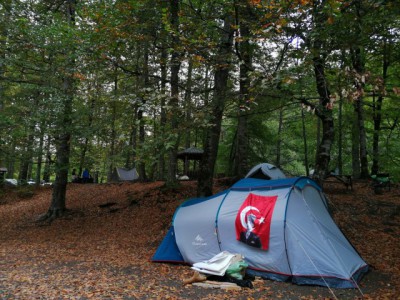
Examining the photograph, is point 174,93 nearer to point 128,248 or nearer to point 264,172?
point 264,172

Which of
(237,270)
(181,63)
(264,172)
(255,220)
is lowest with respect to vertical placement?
(237,270)

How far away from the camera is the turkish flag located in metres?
6.58

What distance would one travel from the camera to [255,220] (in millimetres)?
6770

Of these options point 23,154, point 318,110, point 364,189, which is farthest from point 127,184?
point 318,110

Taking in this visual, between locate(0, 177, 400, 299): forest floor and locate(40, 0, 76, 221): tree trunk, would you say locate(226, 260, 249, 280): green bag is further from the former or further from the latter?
locate(40, 0, 76, 221): tree trunk

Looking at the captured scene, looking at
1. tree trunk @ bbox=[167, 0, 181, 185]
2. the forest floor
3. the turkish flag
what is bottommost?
the forest floor

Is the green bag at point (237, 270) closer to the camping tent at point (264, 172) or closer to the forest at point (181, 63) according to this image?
the forest at point (181, 63)

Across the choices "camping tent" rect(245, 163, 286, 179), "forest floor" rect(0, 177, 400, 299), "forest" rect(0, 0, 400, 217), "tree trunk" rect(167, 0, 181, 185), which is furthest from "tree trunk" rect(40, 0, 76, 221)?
"camping tent" rect(245, 163, 286, 179)

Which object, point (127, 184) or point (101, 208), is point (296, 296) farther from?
point (127, 184)

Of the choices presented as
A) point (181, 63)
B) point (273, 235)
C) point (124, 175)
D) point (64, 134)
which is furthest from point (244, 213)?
point (124, 175)

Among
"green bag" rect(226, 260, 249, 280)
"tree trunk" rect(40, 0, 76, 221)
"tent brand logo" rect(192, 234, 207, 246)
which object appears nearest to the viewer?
"green bag" rect(226, 260, 249, 280)

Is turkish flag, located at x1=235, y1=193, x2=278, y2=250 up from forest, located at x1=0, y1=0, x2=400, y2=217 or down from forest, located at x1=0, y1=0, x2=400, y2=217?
down

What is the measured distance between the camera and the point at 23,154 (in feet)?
36.6

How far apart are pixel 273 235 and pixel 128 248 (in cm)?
445
